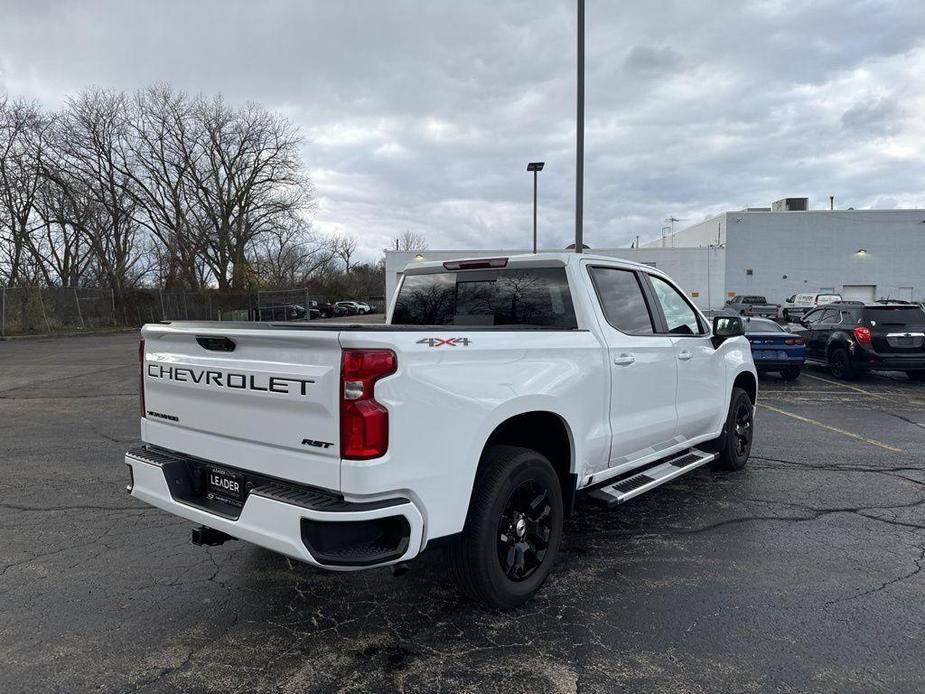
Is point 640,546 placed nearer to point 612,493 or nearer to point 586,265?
point 612,493

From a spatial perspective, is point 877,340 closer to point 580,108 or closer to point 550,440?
point 580,108

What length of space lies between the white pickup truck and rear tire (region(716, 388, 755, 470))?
4.74 feet

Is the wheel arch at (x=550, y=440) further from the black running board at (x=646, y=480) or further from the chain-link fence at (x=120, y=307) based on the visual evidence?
the chain-link fence at (x=120, y=307)

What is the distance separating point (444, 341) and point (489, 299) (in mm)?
1567

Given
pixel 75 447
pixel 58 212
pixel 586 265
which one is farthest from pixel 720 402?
pixel 58 212

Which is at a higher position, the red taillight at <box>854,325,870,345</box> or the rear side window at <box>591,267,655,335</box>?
the rear side window at <box>591,267,655,335</box>

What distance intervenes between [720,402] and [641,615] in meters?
2.80

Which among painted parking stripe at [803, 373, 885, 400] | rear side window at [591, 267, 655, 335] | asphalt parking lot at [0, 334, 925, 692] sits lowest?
asphalt parking lot at [0, 334, 925, 692]

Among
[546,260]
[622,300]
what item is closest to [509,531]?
[546,260]

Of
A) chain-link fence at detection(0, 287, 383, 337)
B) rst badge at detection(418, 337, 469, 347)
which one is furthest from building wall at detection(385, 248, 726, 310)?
rst badge at detection(418, 337, 469, 347)

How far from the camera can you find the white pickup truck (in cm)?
260

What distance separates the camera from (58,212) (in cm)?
3512

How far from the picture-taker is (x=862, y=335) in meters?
12.4

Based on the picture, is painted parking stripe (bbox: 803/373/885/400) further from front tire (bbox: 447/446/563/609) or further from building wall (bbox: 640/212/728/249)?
building wall (bbox: 640/212/728/249)
